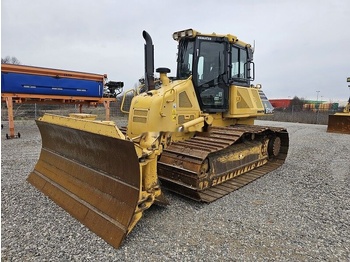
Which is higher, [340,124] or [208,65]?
[208,65]

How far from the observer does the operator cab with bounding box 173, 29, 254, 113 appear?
570 cm

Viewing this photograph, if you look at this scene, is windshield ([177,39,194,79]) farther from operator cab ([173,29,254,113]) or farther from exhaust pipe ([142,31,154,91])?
exhaust pipe ([142,31,154,91])

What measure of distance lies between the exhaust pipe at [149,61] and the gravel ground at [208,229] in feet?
8.06

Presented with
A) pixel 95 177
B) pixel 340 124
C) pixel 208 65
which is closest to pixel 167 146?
pixel 95 177

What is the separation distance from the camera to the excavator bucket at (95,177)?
330 cm

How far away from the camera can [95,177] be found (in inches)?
154

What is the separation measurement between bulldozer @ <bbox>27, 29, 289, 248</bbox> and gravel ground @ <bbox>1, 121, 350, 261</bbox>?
21cm

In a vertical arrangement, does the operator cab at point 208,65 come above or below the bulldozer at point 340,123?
above

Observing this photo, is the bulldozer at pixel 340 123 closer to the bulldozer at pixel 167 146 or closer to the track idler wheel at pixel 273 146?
the bulldozer at pixel 167 146

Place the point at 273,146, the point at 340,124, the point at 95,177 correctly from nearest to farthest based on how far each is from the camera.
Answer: the point at 95,177 < the point at 273,146 < the point at 340,124

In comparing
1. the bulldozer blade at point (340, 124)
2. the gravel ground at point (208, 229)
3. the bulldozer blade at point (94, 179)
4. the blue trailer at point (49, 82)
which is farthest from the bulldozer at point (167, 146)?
the bulldozer blade at point (340, 124)

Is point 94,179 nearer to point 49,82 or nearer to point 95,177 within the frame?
point 95,177

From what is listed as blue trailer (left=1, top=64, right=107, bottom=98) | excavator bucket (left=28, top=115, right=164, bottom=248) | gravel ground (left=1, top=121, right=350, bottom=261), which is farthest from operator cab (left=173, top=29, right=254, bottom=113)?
blue trailer (left=1, top=64, right=107, bottom=98)

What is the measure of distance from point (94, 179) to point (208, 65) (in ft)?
11.5
